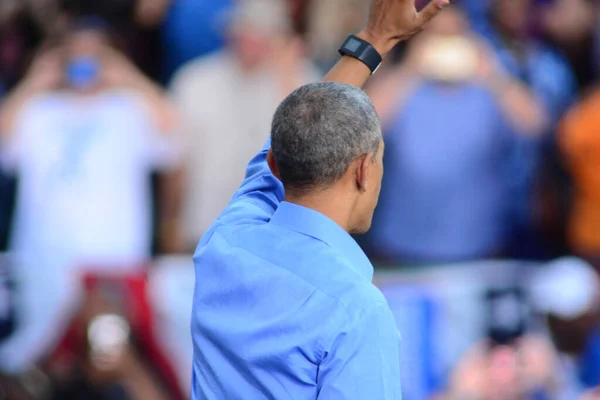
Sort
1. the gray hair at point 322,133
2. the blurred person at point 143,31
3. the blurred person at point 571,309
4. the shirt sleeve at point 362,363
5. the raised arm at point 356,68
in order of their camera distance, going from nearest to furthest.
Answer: the shirt sleeve at point 362,363, the gray hair at point 322,133, the raised arm at point 356,68, the blurred person at point 571,309, the blurred person at point 143,31

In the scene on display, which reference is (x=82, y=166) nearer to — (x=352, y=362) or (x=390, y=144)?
(x=390, y=144)

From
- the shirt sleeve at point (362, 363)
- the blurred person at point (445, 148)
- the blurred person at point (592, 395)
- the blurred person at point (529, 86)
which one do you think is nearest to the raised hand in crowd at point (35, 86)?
the blurred person at point (445, 148)

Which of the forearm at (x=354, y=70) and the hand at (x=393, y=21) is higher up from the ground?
the hand at (x=393, y=21)

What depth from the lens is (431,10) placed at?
243 cm

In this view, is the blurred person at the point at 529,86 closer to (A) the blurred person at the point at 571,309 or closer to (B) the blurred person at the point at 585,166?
(B) the blurred person at the point at 585,166

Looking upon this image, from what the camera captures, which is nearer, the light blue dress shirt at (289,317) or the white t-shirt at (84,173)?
the light blue dress shirt at (289,317)

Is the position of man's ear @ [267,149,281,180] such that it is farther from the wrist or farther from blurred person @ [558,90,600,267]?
blurred person @ [558,90,600,267]

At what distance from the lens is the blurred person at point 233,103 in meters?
6.07

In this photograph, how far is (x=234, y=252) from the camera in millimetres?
2205

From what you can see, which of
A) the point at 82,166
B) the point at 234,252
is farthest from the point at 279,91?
the point at 234,252

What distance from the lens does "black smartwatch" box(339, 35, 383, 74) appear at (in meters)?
2.55

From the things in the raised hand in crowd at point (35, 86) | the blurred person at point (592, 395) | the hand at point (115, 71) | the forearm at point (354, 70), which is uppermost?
the forearm at point (354, 70)

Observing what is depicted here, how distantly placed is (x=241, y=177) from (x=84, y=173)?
30.6 inches

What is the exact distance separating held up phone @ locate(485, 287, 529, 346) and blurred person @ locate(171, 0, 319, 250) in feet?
4.58
